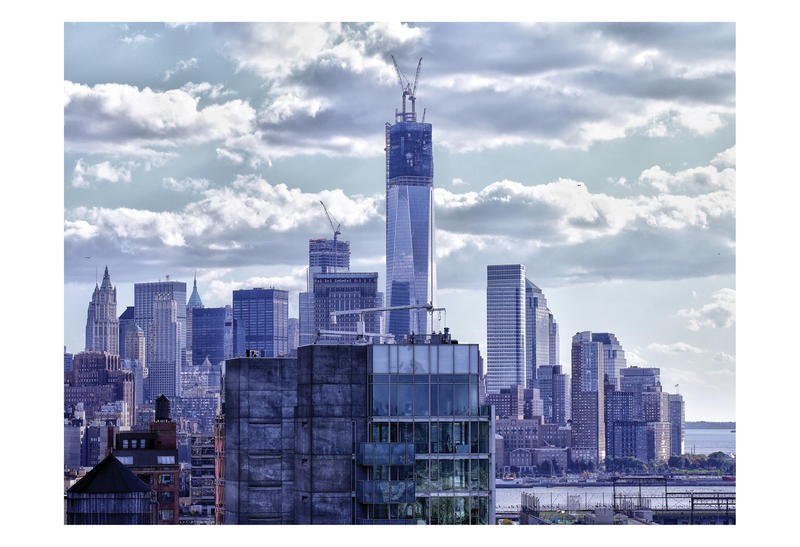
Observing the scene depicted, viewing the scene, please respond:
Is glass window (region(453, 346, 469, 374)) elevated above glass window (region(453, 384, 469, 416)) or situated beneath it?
elevated above

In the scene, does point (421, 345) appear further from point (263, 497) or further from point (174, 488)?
point (174, 488)

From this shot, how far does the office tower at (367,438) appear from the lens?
43188mm

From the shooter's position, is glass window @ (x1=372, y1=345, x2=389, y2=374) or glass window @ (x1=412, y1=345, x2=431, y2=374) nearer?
glass window @ (x1=372, y1=345, x2=389, y2=374)

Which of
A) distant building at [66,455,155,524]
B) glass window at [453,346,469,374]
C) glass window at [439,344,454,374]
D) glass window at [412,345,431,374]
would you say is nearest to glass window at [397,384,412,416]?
glass window at [412,345,431,374]

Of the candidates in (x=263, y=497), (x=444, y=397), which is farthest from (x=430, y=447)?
(x=263, y=497)

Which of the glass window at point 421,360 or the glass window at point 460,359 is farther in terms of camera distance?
the glass window at point 460,359

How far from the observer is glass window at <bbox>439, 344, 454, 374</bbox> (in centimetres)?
4362

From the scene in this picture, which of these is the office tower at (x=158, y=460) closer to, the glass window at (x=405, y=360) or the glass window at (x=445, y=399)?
the glass window at (x=445, y=399)

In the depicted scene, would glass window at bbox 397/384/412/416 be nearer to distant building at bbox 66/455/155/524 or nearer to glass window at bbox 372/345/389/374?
glass window at bbox 372/345/389/374

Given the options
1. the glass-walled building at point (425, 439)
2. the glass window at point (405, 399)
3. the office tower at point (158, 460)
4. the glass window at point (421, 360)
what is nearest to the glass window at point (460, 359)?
the glass-walled building at point (425, 439)

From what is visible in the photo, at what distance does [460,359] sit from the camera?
4384 cm

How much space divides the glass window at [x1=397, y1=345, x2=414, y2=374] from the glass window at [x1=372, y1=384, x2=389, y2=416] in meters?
0.62

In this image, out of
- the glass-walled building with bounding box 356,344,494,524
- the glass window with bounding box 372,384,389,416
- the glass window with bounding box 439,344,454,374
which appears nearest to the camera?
the glass-walled building with bounding box 356,344,494,524

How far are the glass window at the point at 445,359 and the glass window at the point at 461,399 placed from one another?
49cm
